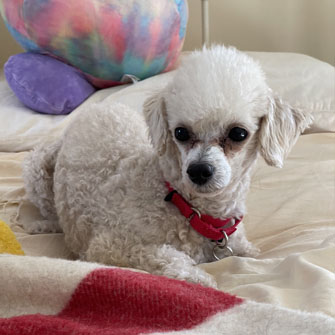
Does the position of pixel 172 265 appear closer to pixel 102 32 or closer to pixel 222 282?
pixel 222 282

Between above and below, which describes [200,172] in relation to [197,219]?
above

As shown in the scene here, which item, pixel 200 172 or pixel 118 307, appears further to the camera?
pixel 200 172

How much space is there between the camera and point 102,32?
6.77 ft

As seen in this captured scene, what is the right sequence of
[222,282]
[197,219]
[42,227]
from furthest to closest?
[42,227], [197,219], [222,282]

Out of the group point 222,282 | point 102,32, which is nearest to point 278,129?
point 222,282

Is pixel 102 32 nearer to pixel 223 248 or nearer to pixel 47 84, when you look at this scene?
pixel 47 84

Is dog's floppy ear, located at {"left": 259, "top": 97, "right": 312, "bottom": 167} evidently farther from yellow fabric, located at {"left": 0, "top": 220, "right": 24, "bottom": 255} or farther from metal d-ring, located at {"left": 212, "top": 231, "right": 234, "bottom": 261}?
yellow fabric, located at {"left": 0, "top": 220, "right": 24, "bottom": 255}

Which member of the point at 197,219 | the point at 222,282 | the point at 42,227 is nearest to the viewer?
the point at 222,282

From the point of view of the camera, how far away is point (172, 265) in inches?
40.6

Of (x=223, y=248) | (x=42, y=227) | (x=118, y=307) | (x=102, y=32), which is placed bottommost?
(x=42, y=227)

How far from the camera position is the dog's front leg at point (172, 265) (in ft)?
3.26

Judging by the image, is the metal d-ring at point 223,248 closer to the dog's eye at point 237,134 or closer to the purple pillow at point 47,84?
the dog's eye at point 237,134

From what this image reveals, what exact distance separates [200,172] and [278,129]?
8.8 inches

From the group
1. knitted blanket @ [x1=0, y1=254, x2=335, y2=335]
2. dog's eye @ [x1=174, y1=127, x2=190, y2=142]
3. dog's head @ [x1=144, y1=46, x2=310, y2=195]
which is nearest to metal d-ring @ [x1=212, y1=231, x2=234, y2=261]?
dog's head @ [x1=144, y1=46, x2=310, y2=195]
